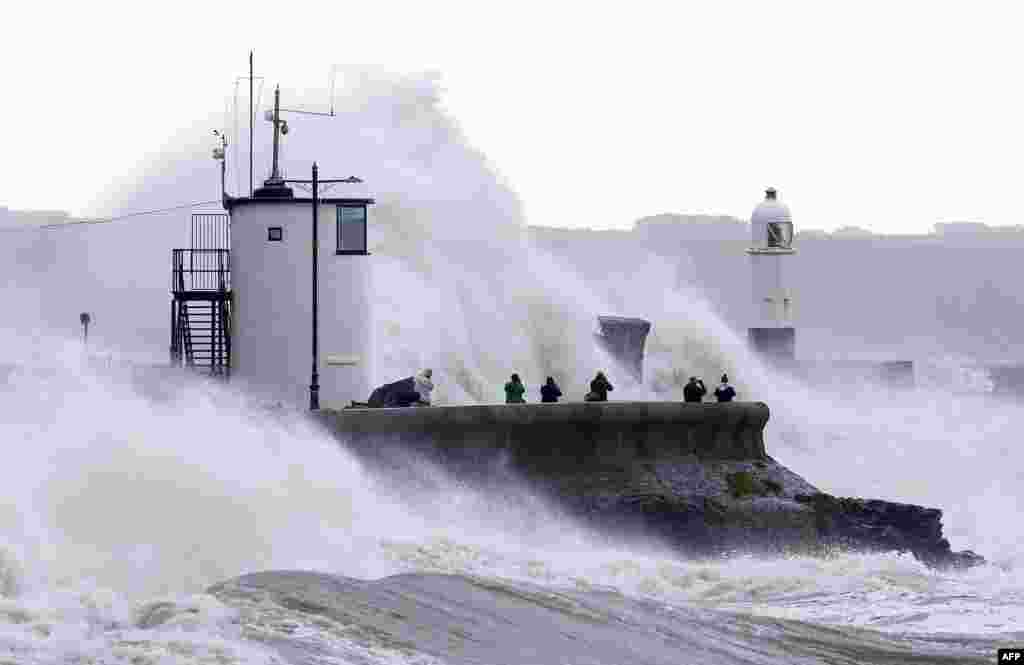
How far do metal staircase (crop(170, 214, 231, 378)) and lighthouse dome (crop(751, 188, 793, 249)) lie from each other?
12.1 meters

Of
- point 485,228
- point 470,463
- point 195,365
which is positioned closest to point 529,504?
point 470,463

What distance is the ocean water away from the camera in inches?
443

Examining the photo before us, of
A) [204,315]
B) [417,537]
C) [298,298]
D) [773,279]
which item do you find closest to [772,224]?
[773,279]

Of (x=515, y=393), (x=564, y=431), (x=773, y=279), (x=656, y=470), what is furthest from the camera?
(x=773, y=279)

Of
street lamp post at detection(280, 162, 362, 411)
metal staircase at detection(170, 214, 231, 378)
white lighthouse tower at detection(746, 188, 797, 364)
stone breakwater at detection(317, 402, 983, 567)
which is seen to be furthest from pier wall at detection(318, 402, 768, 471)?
white lighthouse tower at detection(746, 188, 797, 364)

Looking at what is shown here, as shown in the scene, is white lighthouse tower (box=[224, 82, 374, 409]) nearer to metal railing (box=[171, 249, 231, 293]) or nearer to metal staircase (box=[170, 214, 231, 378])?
metal staircase (box=[170, 214, 231, 378])

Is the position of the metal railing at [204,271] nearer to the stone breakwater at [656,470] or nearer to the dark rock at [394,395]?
the dark rock at [394,395]

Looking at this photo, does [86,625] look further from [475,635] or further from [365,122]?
[365,122]

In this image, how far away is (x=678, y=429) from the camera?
19.4m

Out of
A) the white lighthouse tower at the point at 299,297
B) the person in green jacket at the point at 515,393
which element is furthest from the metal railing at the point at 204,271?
the person in green jacket at the point at 515,393

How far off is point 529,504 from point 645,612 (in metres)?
3.68

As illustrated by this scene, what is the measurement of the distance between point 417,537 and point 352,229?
20.3 ft

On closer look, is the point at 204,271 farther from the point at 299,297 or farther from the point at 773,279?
the point at 773,279

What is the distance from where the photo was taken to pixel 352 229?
21594mm
